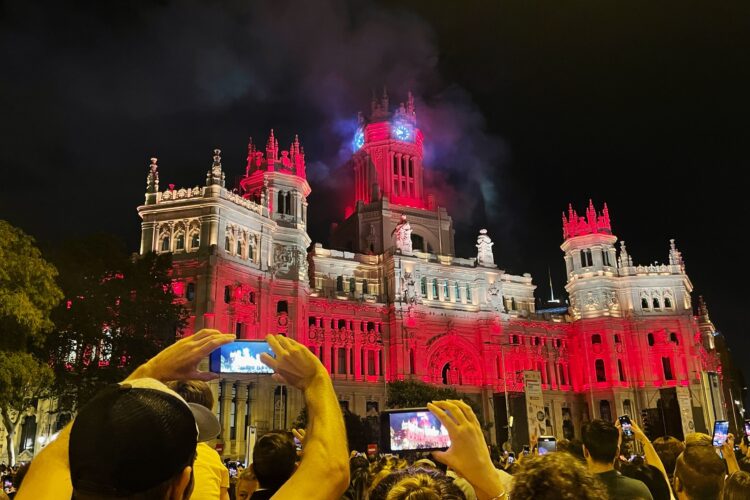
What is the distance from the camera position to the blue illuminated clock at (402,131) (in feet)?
263

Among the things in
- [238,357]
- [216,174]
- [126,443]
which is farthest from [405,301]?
[126,443]

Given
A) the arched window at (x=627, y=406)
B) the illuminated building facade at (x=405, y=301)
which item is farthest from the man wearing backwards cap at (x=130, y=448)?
the arched window at (x=627, y=406)

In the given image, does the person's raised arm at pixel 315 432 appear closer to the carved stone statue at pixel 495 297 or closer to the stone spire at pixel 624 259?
the carved stone statue at pixel 495 297

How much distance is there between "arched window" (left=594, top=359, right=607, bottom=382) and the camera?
7312cm

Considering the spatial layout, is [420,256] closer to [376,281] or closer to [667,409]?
[376,281]

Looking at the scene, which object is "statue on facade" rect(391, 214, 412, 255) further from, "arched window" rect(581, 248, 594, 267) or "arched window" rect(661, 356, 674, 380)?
"arched window" rect(661, 356, 674, 380)

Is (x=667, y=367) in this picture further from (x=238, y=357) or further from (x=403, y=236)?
(x=238, y=357)

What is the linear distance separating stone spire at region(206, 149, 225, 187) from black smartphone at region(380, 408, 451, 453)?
43.6 meters

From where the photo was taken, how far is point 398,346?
63.2 metres

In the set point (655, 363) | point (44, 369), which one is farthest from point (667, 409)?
point (44, 369)

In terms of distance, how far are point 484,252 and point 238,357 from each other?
69.9 meters

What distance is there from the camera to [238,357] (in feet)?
17.5

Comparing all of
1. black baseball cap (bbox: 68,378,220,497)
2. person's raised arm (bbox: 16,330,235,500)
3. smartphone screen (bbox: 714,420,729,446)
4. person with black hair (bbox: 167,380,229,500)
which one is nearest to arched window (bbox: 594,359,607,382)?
smartphone screen (bbox: 714,420,729,446)

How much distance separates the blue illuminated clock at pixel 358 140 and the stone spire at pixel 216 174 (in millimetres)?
28707
